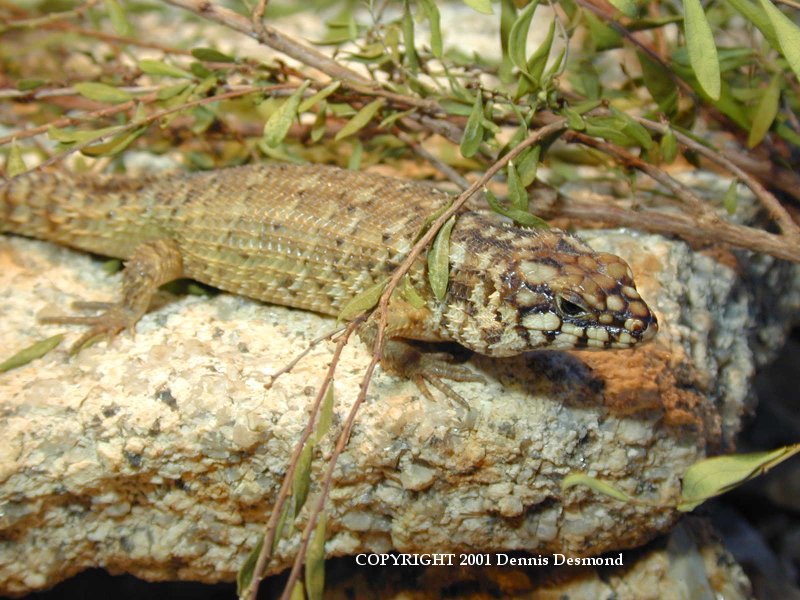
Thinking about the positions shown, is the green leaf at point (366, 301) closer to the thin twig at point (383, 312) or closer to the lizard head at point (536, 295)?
the thin twig at point (383, 312)

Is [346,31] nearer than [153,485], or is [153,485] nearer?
[153,485]

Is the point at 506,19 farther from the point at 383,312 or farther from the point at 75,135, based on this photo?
the point at 75,135

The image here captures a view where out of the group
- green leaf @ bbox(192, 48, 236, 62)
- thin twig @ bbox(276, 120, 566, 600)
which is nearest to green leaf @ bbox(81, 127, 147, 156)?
green leaf @ bbox(192, 48, 236, 62)

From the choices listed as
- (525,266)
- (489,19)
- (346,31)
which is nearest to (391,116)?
(346,31)

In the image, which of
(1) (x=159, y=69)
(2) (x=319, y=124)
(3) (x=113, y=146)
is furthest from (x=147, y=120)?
(2) (x=319, y=124)

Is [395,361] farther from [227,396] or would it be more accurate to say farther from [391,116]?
[391,116]

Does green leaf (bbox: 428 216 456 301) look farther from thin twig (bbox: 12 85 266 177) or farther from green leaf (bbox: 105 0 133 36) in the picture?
green leaf (bbox: 105 0 133 36)

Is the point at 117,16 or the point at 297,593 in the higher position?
the point at 117,16
